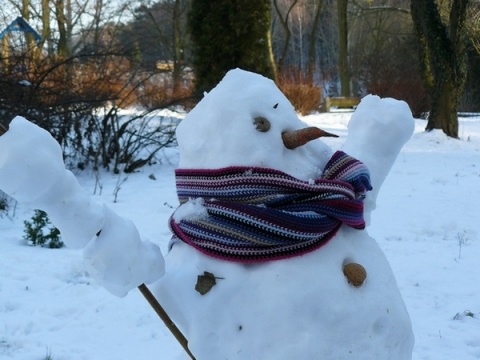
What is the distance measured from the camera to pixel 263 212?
1.82 metres

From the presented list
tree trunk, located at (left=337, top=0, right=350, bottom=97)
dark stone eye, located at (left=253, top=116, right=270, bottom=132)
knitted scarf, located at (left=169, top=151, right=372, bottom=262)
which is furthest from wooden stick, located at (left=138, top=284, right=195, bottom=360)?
tree trunk, located at (left=337, top=0, right=350, bottom=97)

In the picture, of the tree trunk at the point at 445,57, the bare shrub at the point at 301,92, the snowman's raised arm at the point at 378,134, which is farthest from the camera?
the bare shrub at the point at 301,92

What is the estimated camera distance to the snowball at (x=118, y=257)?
5.48 feet

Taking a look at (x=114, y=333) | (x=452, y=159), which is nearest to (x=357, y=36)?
(x=452, y=159)

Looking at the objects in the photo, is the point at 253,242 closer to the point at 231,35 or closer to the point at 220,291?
the point at 220,291

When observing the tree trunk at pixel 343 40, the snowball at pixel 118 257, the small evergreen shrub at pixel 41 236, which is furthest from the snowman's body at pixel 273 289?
the tree trunk at pixel 343 40

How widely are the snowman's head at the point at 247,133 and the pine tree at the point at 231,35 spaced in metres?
8.27

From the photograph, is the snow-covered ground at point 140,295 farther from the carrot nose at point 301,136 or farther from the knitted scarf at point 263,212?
the carrot nose at point 301,136

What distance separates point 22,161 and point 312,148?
0.95 m

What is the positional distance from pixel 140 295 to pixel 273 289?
9.13 ft

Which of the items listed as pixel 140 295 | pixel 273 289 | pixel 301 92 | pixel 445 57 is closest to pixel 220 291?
pixel 273 289

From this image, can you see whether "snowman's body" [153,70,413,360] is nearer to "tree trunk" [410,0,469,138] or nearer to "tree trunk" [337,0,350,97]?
"tree trunk" [410,0,469,138]

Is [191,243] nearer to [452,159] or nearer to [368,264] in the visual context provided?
[368,264]

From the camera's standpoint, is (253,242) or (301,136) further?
(301,136)
